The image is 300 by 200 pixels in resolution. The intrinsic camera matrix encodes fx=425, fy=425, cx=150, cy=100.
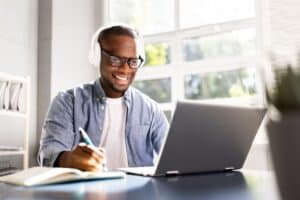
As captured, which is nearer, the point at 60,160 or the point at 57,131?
the point at 60,160

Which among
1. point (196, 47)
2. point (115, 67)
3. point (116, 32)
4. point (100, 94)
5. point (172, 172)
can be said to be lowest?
point (172, 172)

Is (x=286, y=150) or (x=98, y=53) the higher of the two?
(x=98, y=53)

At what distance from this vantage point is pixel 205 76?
3.25m

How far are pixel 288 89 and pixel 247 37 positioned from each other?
9.41ft

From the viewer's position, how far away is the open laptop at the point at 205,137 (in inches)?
41.2

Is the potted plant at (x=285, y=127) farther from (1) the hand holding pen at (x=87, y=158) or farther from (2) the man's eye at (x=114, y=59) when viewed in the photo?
(2) the man's eye at (x=114, y=59)

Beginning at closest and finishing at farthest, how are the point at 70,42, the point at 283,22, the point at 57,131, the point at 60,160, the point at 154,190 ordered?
the point at 154,190
the point at 60,160
the point at 57,131
the point at 283,22
the point at 70,42

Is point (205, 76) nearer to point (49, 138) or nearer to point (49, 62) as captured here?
point (49, 62)

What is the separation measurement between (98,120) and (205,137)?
73cm

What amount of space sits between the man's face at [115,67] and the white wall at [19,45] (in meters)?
1.47

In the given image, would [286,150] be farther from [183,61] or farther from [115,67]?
[183,61]

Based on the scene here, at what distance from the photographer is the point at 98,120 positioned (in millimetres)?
1751

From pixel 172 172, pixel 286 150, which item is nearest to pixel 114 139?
pixel 172 172

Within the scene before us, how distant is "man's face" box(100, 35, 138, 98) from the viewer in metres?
1.85
